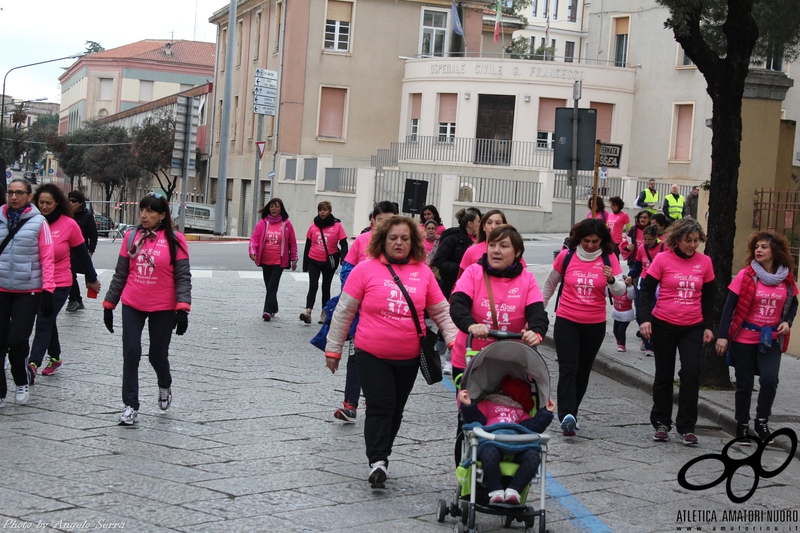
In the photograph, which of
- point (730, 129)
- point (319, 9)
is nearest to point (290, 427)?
point (730, 129)

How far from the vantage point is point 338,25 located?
4447cm

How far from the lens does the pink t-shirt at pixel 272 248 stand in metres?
15.3

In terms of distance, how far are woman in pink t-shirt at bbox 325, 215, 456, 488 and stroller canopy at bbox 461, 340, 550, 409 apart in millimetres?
646

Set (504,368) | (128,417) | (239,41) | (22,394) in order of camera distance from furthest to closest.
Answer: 1. (239,41)
2. (22,394)
3. (128,417)
4. (504,368)

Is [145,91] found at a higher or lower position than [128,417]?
higher

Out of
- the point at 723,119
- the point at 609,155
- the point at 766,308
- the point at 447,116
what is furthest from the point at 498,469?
the point at 447,116

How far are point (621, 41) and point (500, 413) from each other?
3942cm

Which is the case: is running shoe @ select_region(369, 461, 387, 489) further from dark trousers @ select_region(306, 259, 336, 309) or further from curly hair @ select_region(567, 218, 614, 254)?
dark trousers @ select_region(306, 259, 336, 309)

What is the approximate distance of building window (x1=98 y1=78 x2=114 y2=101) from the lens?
9025cm

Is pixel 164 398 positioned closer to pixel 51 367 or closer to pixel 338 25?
pixel 51 367

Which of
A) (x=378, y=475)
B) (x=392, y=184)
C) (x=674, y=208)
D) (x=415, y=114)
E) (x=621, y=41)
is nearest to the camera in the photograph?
(x=378, y=475)

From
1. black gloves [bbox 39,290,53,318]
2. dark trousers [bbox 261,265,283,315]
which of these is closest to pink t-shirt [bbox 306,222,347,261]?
dark trousers [bbox 261,265,283,315]

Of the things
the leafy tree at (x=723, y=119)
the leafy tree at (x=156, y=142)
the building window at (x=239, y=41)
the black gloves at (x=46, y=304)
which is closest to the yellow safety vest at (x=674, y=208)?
the leafy tree at (x=723, y=119)

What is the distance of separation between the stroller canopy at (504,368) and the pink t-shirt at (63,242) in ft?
16.8
